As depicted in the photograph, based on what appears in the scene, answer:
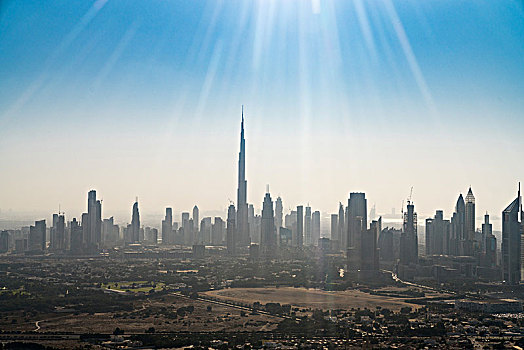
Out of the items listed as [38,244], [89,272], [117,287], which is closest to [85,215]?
[38,244]

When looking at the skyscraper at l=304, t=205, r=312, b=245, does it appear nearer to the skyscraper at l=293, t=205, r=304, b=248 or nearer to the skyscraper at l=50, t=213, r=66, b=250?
the skyscraper at l=293, t=205, r=304, b=248

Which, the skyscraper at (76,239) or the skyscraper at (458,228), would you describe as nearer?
the skyscraper at (458,228)

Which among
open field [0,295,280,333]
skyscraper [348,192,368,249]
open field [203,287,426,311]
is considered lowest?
open field [0,295,280,333]

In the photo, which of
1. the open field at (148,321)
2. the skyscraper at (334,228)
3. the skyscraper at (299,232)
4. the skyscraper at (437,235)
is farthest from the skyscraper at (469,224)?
the open field at (148,321)

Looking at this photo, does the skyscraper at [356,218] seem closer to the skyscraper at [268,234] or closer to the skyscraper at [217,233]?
the skyscraper at [268,234]

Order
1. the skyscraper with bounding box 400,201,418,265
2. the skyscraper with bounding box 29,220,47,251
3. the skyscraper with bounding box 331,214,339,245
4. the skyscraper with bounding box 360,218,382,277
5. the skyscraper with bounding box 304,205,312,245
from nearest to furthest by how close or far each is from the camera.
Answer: the skyscraper with bounding box 360,218,382,277 < the skyscraper with bounding box 400,201,418,265 < the skyscraper with bounding box 29,220,47,251 < the skyscraper with bounding box 331,214,339,245 < the skyscraper with bounding box 304,205,312,245

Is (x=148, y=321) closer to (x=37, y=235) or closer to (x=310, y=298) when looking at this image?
(x=310, y=298)

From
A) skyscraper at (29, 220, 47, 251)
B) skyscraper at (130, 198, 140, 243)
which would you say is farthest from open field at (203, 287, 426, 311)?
skyscraper at (130, 198, 140, 243)
